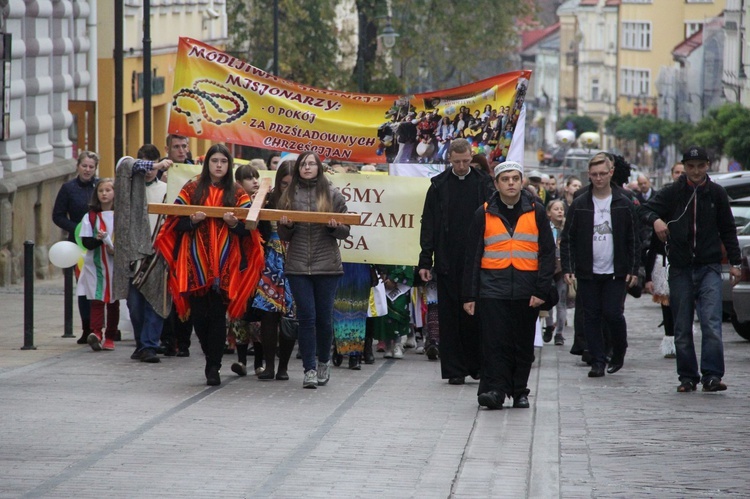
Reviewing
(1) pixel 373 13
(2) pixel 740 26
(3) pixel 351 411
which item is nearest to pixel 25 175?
(3) pixel 351 411

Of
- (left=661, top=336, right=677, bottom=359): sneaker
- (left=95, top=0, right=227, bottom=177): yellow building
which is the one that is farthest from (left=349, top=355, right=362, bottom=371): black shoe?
(left=95, top=0, right=227, bottom=177): yellow building

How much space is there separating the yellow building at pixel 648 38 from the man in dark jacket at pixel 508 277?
Answer: 101371 mm

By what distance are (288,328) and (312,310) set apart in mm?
417

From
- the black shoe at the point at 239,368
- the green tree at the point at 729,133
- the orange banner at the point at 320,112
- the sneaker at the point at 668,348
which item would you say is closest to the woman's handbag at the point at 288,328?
the black shoe at the point at 239,368

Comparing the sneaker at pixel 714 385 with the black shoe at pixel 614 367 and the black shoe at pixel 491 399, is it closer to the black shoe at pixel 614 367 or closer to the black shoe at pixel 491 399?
the black shoe at pixel 614 367

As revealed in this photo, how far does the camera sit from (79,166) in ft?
47.6

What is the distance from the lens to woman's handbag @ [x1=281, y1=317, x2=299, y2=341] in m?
12.0

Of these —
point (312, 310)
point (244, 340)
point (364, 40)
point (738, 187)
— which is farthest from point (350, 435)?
point (364, 40)

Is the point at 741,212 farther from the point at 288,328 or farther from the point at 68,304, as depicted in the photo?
the point at 288,328

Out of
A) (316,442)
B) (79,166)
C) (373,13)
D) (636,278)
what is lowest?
(316,442)

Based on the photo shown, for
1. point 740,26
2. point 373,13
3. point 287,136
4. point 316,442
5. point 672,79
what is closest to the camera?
point 316,442

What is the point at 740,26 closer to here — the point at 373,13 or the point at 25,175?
the point at 373,13

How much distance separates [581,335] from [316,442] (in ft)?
20.8

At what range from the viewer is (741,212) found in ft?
70.5
